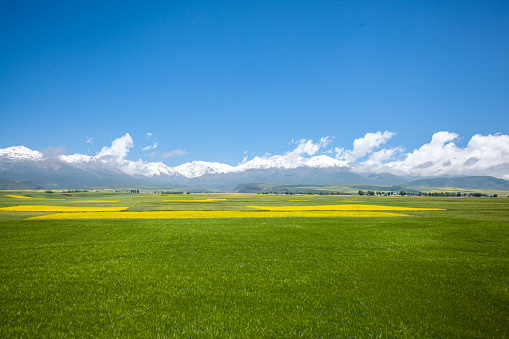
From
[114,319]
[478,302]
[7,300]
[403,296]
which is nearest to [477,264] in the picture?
[478,302]

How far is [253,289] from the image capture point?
42.3 feet

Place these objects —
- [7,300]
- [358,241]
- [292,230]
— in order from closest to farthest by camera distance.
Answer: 1. [7,300]
2. [358,241]
3. [292,230]

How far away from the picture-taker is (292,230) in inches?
1233

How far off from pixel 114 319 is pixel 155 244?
45.4 feet

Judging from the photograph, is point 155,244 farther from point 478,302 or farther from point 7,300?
point 478,302

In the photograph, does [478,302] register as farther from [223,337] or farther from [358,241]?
[358,241]

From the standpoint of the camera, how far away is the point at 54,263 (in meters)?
16.9

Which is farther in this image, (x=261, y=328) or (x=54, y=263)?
(x=54, y=263)

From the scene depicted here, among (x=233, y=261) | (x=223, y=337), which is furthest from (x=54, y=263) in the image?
(x=223, y=337)

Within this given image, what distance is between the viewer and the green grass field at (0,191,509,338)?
9.41 metres

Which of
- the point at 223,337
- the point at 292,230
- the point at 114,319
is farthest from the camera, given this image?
the point at 292,230

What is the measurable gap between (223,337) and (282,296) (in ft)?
13.1

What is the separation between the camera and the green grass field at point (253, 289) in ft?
30.9

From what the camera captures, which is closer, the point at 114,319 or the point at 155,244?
the point at 114,319
